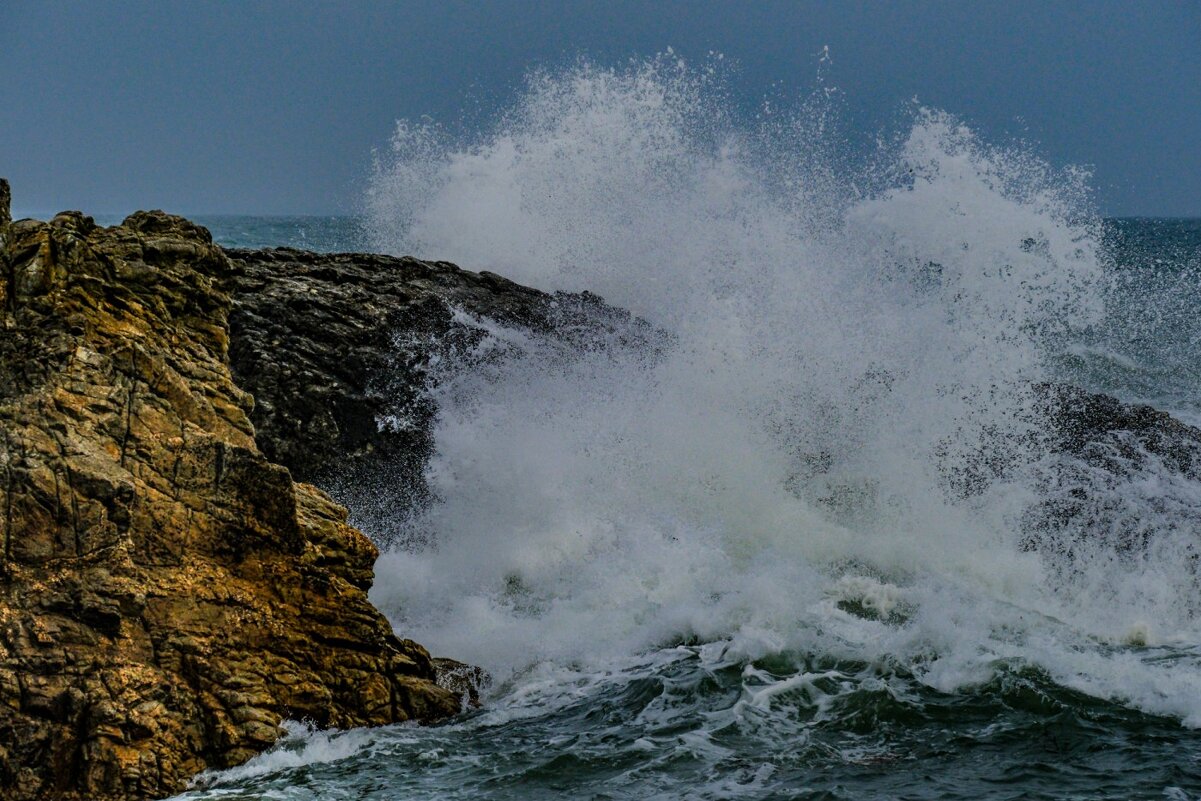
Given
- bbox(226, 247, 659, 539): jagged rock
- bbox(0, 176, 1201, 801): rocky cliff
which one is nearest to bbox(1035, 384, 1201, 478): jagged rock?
bbox(226, 247, 659, 539): jagged rock

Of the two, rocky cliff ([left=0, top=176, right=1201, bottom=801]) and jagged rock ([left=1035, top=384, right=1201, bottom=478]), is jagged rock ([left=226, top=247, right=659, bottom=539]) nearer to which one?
rocky cliff ([left=0, top=176, right=1201, bottom=801])

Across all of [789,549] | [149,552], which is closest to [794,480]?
[789,549]

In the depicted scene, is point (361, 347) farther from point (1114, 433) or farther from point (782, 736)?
point (1114, 433)

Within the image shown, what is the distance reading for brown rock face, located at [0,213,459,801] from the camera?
619 cm

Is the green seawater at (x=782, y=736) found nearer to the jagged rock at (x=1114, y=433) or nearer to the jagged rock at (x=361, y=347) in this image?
the jagged rock at (x=1114, y=433)

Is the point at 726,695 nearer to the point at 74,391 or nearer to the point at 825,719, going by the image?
the point at 825,719

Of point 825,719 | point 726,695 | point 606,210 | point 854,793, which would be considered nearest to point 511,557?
point 726,695

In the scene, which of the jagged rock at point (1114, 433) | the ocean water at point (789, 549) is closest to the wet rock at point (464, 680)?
the ocean water at point (789, 549)

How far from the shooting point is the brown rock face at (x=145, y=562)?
6.19 m

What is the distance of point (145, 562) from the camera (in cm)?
674

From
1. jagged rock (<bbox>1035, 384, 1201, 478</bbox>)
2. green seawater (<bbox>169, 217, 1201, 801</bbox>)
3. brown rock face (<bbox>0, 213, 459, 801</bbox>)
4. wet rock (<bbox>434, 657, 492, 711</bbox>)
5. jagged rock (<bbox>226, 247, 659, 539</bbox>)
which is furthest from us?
jagged rock (<bbox>1035, 384, 1201, 478</bbox>)

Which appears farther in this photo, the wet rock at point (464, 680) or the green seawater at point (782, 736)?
the wet rock at point (464, 680)

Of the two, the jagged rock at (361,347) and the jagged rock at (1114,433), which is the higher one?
the jagged rock at (361,347)

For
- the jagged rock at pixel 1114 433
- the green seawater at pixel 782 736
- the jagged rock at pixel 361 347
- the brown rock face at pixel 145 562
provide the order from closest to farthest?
1. the brown rock face at pixel 145 562
2. the green seawater at pixel 782 736
3. the jagged rock at pixel 361 347
4. the jagged rock at pixel 1114 433
